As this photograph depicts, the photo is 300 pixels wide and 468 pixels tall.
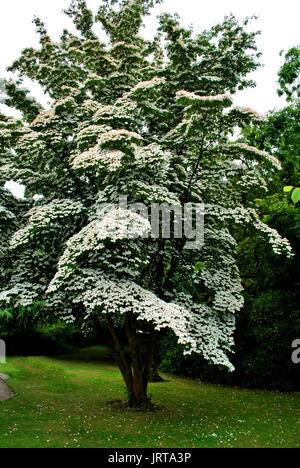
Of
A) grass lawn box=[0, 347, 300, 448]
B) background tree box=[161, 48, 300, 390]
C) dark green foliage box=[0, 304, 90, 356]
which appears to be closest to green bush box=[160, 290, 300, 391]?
background tree box=[161, 48, 300, 390]

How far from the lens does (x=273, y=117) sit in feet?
46.7

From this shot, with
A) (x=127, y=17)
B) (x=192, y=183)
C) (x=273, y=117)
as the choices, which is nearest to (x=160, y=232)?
(x=192, y=183)

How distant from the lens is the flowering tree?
7.21m

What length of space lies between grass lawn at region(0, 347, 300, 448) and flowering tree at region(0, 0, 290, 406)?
4.44 ft

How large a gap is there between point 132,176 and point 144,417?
537 centimetres

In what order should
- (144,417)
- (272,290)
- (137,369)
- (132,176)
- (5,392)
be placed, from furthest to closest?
(272,290) < (5,392) < (137,369) < (144,417) < (132,176)

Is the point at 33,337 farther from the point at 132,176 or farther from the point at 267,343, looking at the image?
the point at 132,176

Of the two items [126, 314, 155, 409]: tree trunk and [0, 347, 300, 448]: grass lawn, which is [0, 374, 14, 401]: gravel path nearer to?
[0, 347, 300, 448]: grass lawn

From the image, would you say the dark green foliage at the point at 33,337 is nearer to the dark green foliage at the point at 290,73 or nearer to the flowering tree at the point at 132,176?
the flowering tree at the point at 132,176

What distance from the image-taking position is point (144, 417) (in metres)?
8.31

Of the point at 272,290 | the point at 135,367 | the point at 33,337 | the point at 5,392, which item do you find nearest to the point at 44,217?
the point at 135,367

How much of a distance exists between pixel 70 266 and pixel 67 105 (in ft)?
12.4
